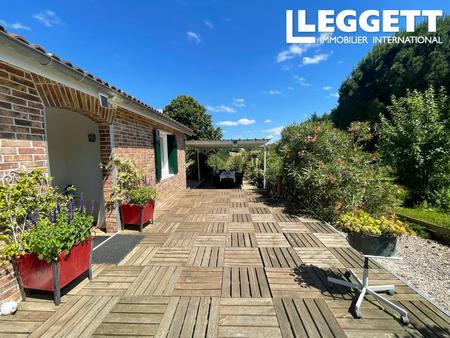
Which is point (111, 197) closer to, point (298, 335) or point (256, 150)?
point (298, 335)

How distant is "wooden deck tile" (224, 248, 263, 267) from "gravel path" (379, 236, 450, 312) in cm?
173

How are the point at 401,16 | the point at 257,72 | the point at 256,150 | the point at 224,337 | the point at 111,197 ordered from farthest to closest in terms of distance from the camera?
the point at 256,150 < the point at 257,72 < the point at 401,16 < the point at 111,197 < the point at 224,337

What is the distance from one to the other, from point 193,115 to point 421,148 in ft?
47.5

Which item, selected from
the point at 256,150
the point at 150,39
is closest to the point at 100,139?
the point at 150,39

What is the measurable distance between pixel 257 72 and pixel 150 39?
607cm

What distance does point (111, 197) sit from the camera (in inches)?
159

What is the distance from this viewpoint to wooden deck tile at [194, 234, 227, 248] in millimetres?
3619

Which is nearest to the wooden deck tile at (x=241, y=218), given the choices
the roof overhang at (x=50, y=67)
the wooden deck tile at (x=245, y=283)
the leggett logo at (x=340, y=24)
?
the wooden deck tile at (x=245, y=283)

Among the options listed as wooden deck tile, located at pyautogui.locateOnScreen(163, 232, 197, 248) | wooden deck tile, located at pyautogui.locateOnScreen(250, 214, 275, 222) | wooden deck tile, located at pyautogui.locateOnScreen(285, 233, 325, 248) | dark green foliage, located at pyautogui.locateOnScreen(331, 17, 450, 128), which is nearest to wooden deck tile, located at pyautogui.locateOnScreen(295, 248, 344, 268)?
wooden deck tile, located at pyautogui.locateOnScreen(285, 233, 325, 248)

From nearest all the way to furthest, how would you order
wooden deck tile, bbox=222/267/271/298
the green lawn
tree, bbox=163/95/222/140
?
wooden deck tile, bbox=222/267/271/298
the green lawn
tree, bbox=163/95/222/140

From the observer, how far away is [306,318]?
1.96m

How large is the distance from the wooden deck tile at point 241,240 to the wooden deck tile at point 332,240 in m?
1.16

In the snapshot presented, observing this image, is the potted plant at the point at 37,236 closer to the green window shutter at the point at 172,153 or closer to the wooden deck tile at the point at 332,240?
the wooden deck tile at the point at 332,240

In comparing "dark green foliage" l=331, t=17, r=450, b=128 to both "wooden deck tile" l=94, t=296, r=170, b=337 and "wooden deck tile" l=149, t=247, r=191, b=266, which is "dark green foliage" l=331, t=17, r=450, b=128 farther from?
"wooden deck tile" l=94, t=296, r=170, b=337
